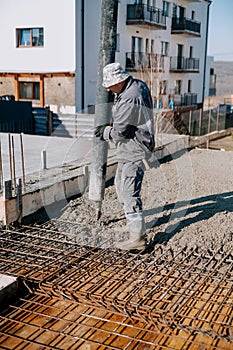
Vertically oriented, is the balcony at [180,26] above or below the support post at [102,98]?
above

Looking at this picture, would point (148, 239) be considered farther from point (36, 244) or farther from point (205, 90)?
point (205, 90)

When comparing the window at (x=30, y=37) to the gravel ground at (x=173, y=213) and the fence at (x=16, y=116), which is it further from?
the gravel ground at (x=173, y=213)

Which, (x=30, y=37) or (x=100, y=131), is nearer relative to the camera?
(x=100, y=131)

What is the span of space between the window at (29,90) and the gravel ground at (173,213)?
11.6m

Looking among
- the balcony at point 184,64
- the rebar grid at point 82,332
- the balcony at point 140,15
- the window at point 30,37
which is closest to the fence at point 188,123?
the balcony at point 184,64

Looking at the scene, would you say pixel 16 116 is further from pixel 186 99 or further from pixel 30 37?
pixel 186 99

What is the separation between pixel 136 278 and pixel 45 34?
1491cm

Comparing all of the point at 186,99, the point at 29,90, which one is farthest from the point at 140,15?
the point at 186,99

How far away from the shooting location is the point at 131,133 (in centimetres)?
398

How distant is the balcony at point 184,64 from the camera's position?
76.9ft

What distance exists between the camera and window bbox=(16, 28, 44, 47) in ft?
55.8

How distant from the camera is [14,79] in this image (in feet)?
59.0

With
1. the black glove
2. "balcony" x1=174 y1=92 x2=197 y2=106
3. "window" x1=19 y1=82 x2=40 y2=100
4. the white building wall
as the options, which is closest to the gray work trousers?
the black glove

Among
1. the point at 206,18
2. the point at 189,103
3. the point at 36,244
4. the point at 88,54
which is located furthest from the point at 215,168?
the point at 206,18
